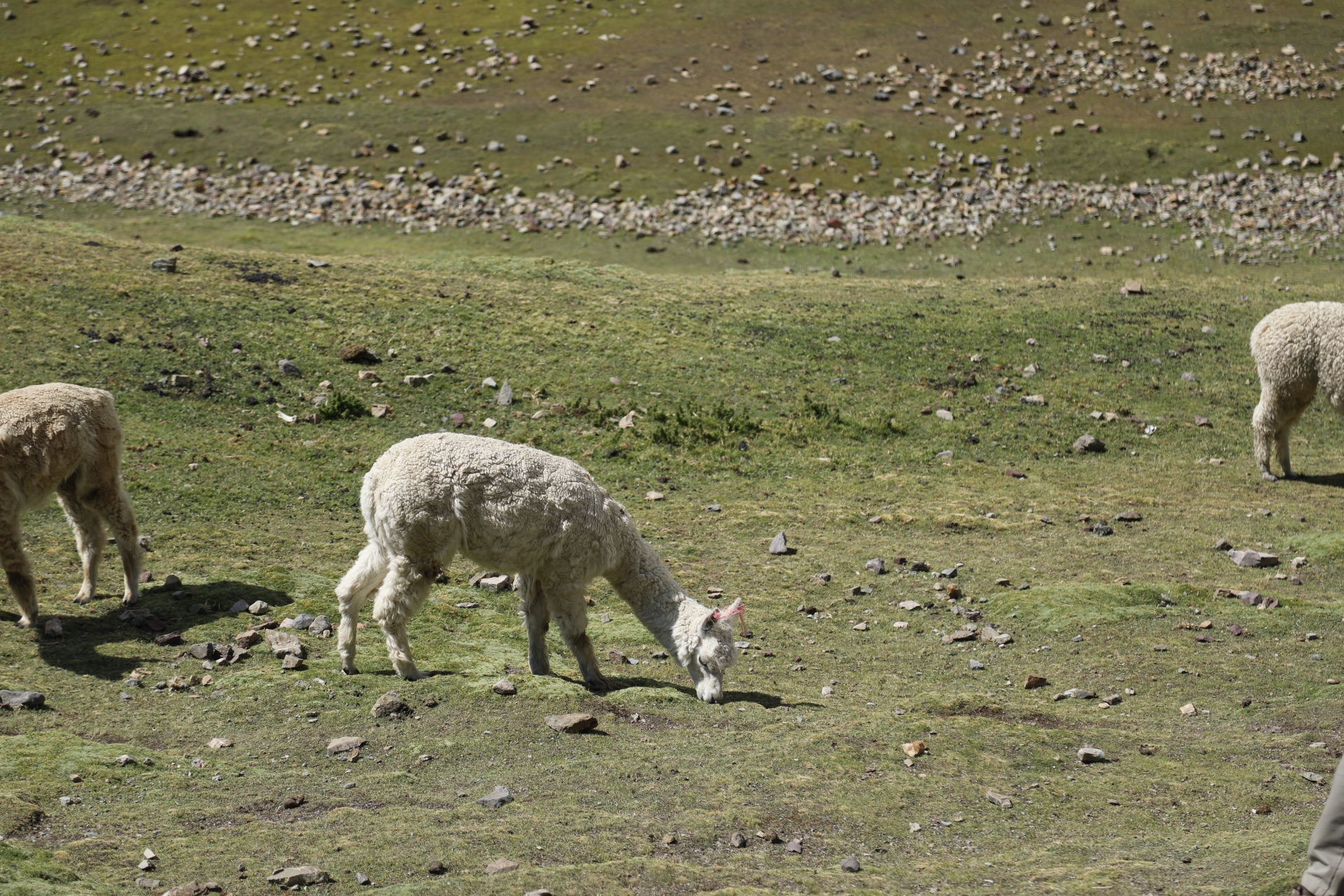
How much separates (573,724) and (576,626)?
4.41 ft

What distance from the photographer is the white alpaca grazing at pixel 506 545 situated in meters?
11.0

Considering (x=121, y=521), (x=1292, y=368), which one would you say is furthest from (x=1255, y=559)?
(x=121, y=521)

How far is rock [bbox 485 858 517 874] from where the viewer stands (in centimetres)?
762

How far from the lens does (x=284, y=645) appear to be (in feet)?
38.6

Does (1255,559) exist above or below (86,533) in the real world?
below

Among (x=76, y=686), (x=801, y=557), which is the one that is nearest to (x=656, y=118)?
(x=801, y=557)

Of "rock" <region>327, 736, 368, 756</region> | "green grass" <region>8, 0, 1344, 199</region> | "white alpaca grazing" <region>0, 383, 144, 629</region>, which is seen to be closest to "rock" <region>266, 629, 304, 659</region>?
"rock" <region>327, 736, 368, 756</region>

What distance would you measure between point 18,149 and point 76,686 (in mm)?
34356

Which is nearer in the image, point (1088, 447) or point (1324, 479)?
point (1324, 479)

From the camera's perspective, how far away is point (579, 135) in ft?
128

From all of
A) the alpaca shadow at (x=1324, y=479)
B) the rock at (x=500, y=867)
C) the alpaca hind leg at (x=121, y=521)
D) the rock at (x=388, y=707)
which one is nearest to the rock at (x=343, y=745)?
the rock at (x=388, y=707)

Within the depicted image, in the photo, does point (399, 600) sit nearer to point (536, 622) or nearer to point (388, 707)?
point (388, 707)

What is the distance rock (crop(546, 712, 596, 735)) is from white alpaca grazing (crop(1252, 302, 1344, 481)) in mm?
14213

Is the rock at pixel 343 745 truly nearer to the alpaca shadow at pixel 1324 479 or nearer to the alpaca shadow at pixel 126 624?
the alpaca shadow at pixel 126 624
